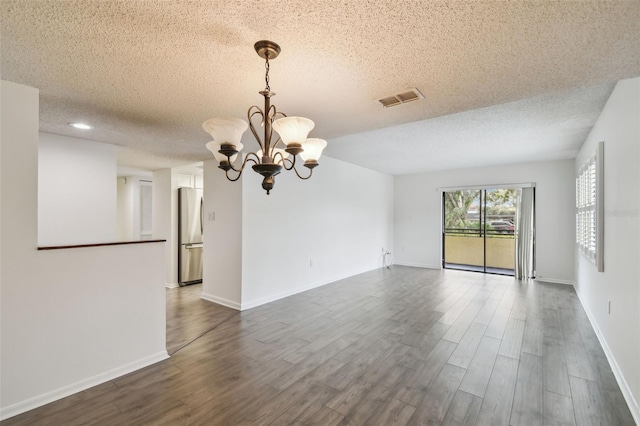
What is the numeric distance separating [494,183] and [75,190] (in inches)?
299

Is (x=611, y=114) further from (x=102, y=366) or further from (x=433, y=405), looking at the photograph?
(x=102, y=366)

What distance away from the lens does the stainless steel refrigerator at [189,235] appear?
18.8 ft

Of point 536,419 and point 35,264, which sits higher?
point 35,264

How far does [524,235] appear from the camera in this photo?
6152 mm

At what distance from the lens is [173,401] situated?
211 centimetres

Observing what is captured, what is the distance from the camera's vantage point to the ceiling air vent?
2.22 metres

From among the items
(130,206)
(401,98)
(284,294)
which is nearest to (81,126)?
(401,98)

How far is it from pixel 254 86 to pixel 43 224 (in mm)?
3119

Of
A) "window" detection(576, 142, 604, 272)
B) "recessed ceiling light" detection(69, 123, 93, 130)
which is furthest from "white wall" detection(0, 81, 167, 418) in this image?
"window" detection(576, 142, 604, 272)

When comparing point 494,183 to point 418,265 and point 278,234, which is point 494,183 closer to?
point 418,265

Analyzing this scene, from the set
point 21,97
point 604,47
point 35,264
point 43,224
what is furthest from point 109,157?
point 604,47

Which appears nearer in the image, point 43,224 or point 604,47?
point 604,47

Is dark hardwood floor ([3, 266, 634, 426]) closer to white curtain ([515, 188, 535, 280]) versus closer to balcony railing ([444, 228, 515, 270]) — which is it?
white curtain ([515, 188, 535, 280])

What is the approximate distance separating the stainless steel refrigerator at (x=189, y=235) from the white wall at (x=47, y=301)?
3278mm
